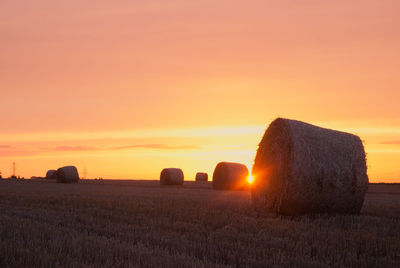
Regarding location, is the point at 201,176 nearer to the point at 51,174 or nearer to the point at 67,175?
the point at 51,174

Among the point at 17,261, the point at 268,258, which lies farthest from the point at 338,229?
the point at 17,261

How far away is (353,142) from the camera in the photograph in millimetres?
11945

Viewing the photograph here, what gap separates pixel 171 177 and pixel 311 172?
22.1 metres

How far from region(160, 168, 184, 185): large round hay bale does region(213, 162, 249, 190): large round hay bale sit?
6.68 meters

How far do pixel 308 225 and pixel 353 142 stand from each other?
4.08m

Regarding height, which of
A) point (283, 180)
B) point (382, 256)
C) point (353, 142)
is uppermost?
point (353, 142)

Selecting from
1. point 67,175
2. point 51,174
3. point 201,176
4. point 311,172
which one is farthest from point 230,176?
point 51,174

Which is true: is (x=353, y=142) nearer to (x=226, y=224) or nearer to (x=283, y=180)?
(x=283, y=180)

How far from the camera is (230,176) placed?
25359 millimetres

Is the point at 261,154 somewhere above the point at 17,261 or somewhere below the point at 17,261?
above

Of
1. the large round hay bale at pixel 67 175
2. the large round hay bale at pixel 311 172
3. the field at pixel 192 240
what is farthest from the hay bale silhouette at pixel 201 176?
the field at pixel 192 240

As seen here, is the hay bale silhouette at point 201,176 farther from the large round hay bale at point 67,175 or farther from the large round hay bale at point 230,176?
the large round hay bale at point 230,176

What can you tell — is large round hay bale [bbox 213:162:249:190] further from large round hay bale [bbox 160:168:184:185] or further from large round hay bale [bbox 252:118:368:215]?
large round hay bale [bbox 252:118:368:215]

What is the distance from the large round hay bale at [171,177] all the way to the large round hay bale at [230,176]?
6682 millimetres
